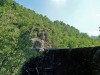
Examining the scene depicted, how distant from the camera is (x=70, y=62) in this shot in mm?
6984

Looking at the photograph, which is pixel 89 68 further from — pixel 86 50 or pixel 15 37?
pixel 15 37

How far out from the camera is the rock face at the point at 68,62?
6.16 meters

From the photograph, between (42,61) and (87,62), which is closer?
(87,62)

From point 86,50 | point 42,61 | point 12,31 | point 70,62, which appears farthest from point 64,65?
point 12,31

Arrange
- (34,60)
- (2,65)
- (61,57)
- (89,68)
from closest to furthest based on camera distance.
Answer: (89,68)
(61,57)
(34,60)
(2,65)

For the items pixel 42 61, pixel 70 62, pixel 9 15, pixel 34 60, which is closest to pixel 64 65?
pixel 70 62

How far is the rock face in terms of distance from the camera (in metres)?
6.16

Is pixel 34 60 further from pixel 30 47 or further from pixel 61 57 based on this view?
pixel 61 57

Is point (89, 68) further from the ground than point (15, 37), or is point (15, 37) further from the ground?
point (15, 37)

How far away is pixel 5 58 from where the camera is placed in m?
9.96

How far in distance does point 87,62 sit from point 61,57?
1102 mm

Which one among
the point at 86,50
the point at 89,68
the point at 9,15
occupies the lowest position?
the point at 89,68

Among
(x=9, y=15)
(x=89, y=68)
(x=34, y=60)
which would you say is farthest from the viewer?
(x=9, y=15)

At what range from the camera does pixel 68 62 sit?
705 centimetres
